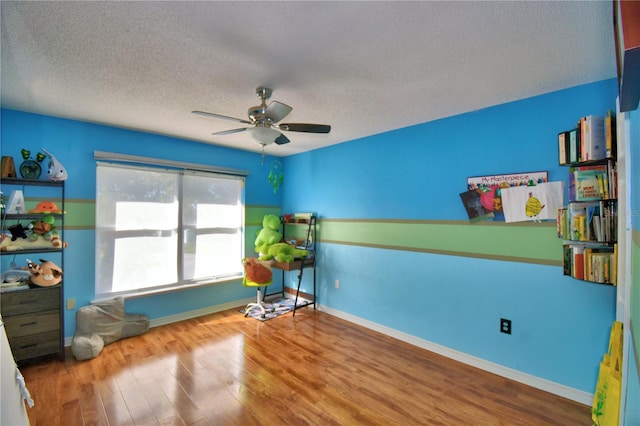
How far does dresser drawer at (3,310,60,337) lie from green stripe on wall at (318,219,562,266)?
3.18 metres

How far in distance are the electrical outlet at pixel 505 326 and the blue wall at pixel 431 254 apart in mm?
47

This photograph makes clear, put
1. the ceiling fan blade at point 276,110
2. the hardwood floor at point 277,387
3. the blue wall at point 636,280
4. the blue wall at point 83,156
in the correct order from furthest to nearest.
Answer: the blue wall at point 83,156 → the ceiling fan blade at point 276,110 → the hardwood floor at point 277,387 → the blue wall at point 636,280

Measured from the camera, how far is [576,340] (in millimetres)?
2250

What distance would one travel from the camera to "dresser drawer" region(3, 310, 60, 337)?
2520 mm

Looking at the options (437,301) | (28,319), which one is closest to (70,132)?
(28,319)

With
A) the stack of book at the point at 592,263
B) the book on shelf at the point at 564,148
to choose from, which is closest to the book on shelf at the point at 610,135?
the book on shelf at the point at 564,148

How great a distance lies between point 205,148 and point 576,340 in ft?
14.8

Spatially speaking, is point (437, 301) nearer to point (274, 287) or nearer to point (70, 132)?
point (274, 287)

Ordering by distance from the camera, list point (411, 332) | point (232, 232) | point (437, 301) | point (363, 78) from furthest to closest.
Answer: point (232, 232), point (411, 332), point (437, 301), point (363, 78)

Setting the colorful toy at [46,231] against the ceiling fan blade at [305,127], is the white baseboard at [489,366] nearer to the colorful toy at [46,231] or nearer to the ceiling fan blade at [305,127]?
the ceiling fan blade at [305,127]

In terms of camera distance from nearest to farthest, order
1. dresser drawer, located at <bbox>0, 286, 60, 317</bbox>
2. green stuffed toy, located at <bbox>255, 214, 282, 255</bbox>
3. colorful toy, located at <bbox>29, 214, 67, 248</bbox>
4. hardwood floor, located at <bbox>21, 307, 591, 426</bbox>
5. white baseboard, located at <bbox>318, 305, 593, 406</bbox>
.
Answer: hardwood floor, located at <bbox>21, 307, 591, 426</bbox> < white baseboard, located at <bbox>318, 305, 593, 406</bbox> < dresser drawer, located at <bbox>0, 286, 60, 317</bbox> < colorful toy, located at <bbox>29, 214, 67, 248</bbox> < green stuffed toy, located at <bbox>255, 214, 282, 255</bbox>

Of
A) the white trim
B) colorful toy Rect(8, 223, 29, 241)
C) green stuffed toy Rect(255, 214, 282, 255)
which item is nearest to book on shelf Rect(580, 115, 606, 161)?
green stuffed toy Rect(255, 214, 282, 255)

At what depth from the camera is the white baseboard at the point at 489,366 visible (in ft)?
7.39

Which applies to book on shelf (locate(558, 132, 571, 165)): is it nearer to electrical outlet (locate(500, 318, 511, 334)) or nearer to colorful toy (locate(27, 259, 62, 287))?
electrical outlet (locate(500, 318, 511, 334))
